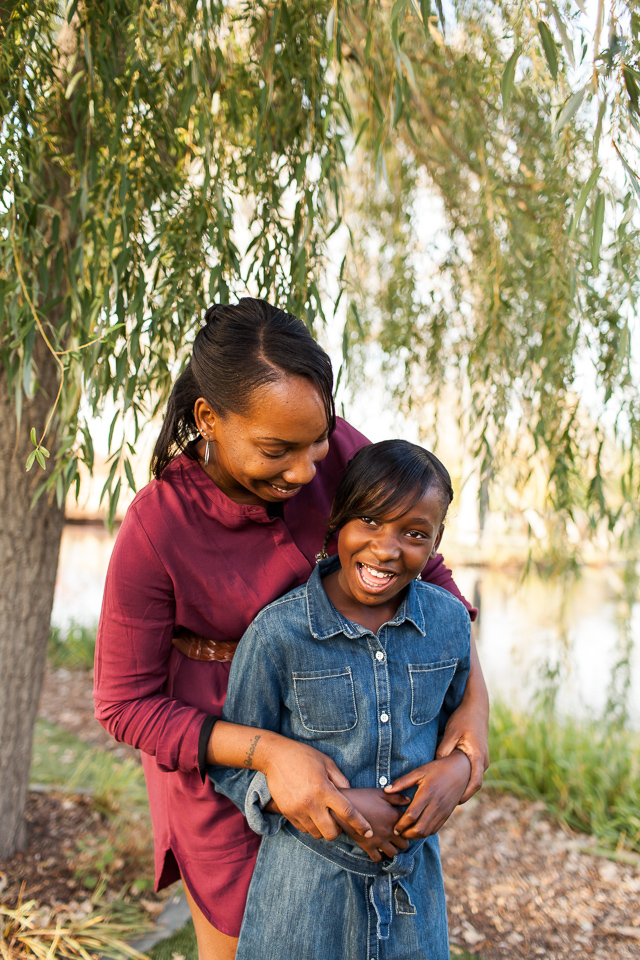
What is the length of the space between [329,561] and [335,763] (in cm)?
39

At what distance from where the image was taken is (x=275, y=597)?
59.1 inches

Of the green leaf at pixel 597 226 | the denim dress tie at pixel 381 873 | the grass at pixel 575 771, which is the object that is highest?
the green leaf at pixel 597 226

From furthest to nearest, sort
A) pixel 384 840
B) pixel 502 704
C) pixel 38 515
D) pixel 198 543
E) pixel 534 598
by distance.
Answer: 1. pixel 534 598
2. pixel 502 704
3. pixel 38 515
4. pixel 198 543
5. pixel 384 840

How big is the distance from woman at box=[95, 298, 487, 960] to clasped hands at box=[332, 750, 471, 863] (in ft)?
0.13

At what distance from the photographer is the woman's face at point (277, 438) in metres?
1.31

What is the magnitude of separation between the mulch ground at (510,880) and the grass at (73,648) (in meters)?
2.67

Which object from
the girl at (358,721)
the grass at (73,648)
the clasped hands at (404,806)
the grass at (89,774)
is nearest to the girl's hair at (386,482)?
the girl at (358,721)

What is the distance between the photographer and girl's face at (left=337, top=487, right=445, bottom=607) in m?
1.39

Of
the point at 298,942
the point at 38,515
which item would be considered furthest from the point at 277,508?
the point at 38,515

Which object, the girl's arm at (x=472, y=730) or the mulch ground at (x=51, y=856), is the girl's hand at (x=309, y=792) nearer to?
the girl's arm at (x=472, y=730)

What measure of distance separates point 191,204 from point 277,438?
89 centimetres

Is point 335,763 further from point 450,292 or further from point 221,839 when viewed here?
point 450,292

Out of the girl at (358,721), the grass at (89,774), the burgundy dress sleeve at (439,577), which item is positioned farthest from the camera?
the grass at (89,774)

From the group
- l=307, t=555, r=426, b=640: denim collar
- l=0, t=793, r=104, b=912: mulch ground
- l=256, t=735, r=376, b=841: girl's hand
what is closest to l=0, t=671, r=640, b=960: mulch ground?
l=0, t=793, r=104, b=912: mulch ground
